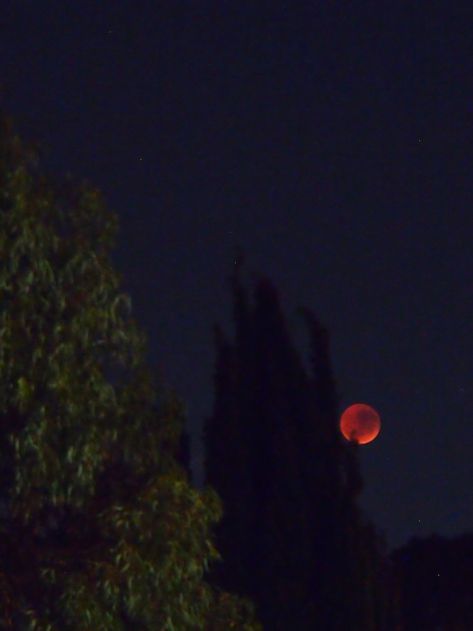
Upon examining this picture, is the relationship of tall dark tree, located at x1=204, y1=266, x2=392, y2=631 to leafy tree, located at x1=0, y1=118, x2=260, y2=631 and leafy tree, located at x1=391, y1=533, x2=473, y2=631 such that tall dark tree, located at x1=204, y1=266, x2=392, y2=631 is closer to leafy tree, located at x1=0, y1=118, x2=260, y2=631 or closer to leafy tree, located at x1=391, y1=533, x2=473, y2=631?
leafy tree, located at x1=0, y1=118, x2=260, y2=631

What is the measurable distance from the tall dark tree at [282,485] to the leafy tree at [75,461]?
21.0 ft

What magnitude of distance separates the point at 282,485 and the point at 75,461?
25.9 ft

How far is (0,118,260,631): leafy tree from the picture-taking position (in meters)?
8.55

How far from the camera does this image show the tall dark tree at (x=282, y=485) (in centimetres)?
1611

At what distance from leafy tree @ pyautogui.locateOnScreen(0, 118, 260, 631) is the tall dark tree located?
639 centimetres

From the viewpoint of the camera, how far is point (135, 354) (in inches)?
385

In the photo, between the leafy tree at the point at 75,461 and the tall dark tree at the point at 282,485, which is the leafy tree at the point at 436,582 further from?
the leafy tree at the point at 75,461

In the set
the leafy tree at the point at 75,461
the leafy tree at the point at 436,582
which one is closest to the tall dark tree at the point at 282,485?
the leafy tree at the point at 75,461

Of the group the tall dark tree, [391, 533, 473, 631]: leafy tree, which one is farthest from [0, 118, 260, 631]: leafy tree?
[391, 533, 473, 631]: leafy tree

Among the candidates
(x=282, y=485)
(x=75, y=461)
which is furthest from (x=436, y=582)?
(x=75, y=461)

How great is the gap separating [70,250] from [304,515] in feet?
26.3

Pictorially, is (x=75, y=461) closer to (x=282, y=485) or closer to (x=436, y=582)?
(x=282, y=485)

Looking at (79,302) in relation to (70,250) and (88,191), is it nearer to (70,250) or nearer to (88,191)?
(70,250)

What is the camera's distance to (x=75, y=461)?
28.7 feet
